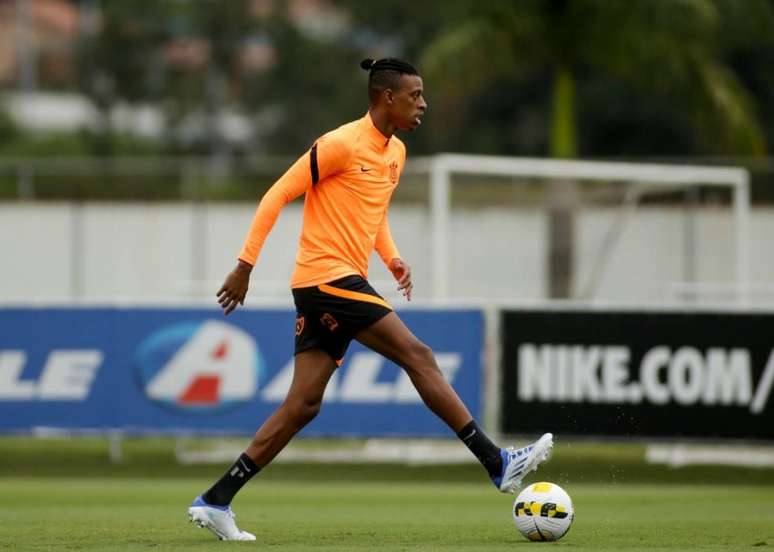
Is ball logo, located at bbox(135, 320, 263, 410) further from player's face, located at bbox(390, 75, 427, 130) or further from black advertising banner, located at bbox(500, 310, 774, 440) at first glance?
player's face, located at bbox(390, 75, 427, 130)

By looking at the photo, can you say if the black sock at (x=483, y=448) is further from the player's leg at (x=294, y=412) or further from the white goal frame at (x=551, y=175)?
the white goal frame at (x=551, y=175)

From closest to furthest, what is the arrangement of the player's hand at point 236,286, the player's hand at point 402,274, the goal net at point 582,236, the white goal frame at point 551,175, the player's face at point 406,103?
1. the player's hand at point 236,286
2. the player's face at point 406,103
3. the player's hand at point 402,274
4. the white goal frame at point 551,175
5. the goal net at point 582,236

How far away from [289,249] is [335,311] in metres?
16.4

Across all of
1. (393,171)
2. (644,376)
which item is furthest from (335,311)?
(644,376)

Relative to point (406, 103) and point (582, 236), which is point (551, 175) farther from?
point (406, 103)

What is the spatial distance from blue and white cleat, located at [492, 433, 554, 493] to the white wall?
13.8 metres

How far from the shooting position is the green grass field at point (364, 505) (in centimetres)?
906

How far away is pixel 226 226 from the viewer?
2602 cm

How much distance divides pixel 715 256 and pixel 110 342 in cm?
1020

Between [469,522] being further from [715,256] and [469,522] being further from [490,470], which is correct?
[715,256]

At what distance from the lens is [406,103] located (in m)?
9.27

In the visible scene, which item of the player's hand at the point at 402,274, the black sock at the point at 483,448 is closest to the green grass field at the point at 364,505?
the black sock at the point at 483,448

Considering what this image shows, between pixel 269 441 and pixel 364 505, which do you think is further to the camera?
pixel 364 505

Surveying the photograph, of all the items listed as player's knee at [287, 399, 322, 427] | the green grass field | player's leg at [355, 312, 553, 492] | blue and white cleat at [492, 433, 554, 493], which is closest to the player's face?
player's leg at [355, 312, 553, 492]
